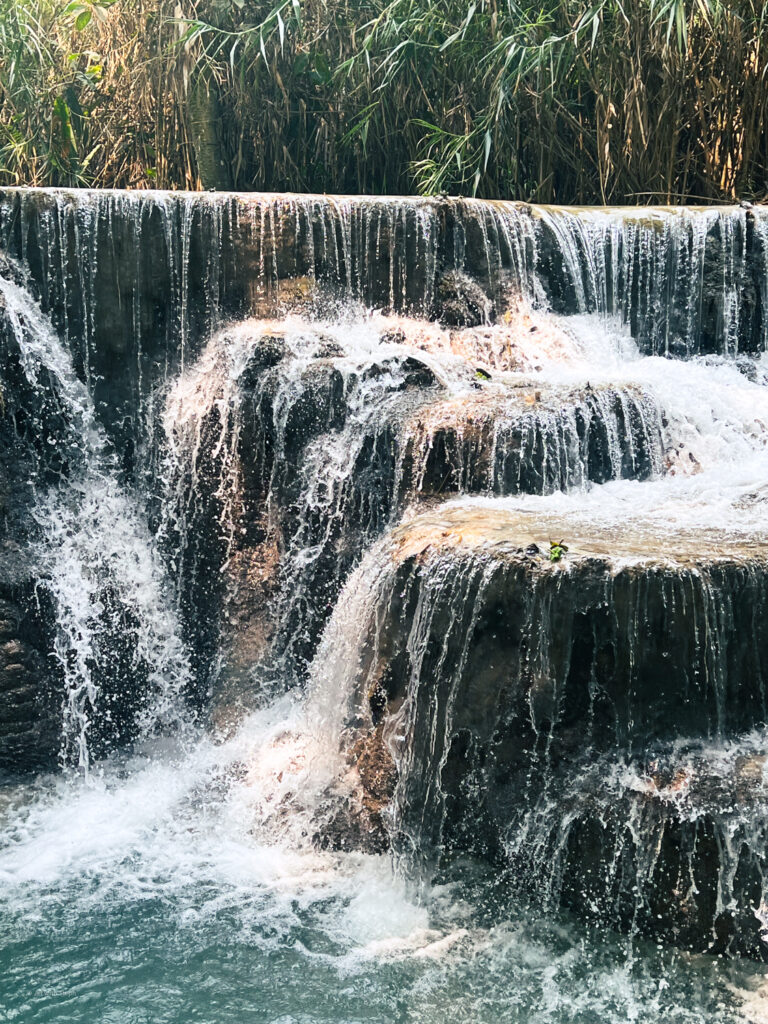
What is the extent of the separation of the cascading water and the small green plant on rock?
22mm

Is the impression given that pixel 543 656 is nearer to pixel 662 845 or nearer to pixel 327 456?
pixel 662 845

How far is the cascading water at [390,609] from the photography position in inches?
157

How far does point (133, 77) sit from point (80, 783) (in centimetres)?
570

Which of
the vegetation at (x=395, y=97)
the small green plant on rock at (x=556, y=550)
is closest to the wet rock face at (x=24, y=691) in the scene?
the small green plant on rock at (x=556, y=550)

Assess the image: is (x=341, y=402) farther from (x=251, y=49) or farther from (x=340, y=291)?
(x=251, y=49)

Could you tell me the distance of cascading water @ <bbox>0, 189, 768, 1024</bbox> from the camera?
157 inches

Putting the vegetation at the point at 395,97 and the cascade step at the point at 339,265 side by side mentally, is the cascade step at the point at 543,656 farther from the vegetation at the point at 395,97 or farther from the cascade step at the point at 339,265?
the vegetation at the point at 395,97

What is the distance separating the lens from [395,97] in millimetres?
8500

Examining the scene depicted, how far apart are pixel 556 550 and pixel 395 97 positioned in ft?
17.7

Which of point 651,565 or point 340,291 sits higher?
point 340,291

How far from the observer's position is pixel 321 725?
5090 millimetres

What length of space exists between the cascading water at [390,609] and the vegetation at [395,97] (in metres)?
1.19

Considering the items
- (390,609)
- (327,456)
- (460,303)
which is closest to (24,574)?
(327,456)

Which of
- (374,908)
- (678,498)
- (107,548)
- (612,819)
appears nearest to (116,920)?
(374,908)
